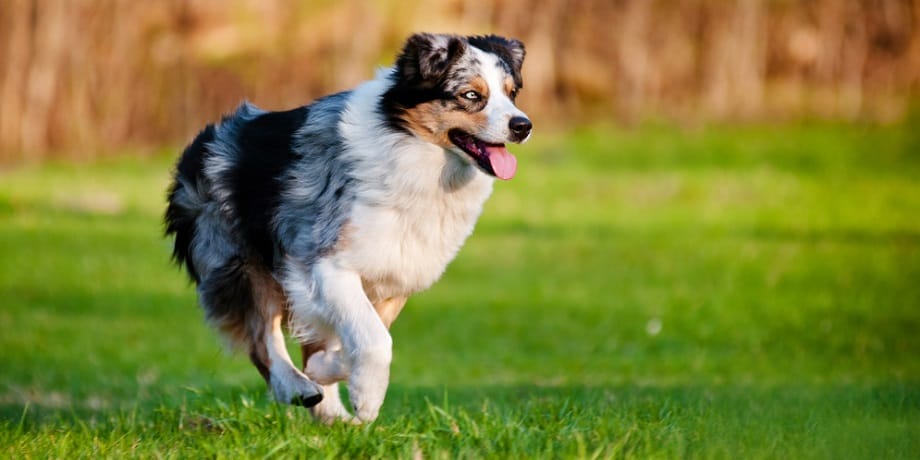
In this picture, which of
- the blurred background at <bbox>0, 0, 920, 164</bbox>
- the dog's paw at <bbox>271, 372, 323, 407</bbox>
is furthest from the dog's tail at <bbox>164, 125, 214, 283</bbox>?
the blurred background at <bbox>0, 0, 920, 164</bbox>

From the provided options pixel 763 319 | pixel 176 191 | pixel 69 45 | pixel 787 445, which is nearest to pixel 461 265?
pixel 763 319

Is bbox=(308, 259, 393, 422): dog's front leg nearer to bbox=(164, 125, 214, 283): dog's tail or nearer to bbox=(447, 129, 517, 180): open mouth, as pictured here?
bbox=(447, 129, 517, 180): open mouth

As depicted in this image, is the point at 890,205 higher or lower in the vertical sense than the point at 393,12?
lower

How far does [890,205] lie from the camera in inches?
Answer: 803

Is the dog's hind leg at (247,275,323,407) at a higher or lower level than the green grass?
higher

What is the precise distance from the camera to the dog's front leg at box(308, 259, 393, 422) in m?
5.88

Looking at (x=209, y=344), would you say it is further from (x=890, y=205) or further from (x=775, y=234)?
(x=890, y=205)

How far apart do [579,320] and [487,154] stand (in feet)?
24.7

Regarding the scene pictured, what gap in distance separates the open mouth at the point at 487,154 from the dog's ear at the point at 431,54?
0.30 meters

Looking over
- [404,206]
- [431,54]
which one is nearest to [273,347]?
[404,206]

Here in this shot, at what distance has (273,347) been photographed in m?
6.66

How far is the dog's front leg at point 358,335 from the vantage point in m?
5.88

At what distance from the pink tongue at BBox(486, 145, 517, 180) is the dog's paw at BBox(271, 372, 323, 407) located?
142 centimetres

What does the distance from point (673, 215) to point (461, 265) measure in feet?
15.3
